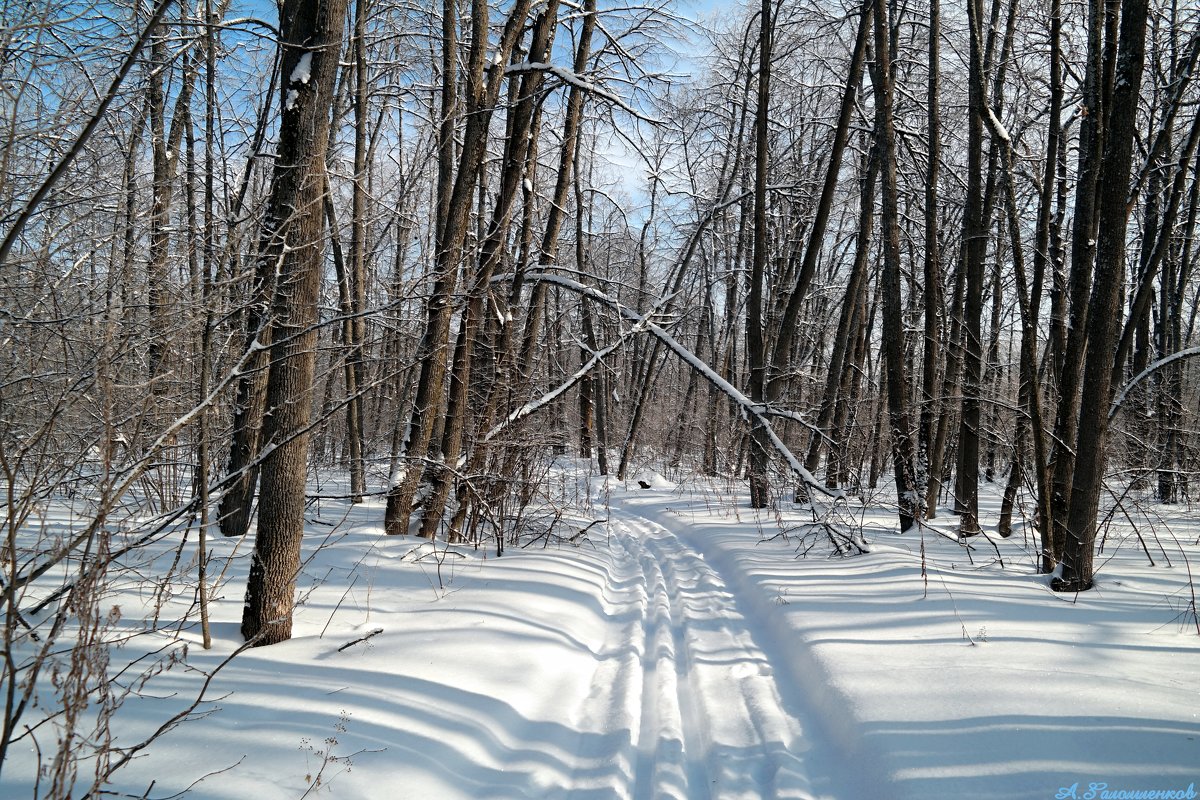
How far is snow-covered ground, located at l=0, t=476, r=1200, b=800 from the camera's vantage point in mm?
3006

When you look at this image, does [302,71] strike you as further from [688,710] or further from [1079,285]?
[1079,285]

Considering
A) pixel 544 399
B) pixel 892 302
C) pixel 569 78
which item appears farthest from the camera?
pixel 892 302

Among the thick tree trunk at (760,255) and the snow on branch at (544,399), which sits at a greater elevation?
the thick tree trunk at (760,255)

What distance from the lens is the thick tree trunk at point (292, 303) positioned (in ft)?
13.7

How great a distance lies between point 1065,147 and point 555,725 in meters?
12.1

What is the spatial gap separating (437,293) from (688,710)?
3534mm

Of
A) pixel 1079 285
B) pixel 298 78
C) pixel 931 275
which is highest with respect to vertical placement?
pixel 931 275

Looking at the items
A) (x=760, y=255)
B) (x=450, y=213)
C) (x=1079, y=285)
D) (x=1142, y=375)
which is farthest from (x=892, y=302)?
(x=450, y=213)

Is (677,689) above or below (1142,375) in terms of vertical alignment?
below

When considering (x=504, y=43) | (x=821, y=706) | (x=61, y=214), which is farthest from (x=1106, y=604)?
(x=61, y=214)

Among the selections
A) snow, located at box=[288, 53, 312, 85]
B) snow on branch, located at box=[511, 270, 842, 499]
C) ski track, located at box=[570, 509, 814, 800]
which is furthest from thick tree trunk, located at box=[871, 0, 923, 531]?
snow, located at box=[288, 53, 312, 85]

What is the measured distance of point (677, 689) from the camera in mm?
4367
